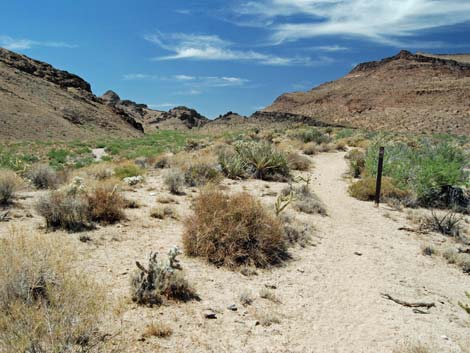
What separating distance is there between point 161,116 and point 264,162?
94.1m

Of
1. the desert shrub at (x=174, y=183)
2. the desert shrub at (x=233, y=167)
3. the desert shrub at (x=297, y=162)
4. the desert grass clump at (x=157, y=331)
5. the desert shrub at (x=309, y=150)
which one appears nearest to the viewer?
the desert grass clump at (x=157, y=331)

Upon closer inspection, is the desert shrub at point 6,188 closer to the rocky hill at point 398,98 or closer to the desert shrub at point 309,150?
the desert shrub at point 309,150

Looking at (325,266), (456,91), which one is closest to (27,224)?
(325,266)

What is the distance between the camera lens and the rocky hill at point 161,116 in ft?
301

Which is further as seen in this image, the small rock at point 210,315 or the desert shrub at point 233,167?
the desert shrub at point 233,167

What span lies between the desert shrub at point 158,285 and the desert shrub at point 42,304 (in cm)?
52

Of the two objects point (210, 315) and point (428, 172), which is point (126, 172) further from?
point (428, 172)

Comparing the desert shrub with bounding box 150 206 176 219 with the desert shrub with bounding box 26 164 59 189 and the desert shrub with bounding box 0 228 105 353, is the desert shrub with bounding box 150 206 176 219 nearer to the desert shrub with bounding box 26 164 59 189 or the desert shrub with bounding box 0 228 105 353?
the desert shrub with bounding box 0 228 105 353

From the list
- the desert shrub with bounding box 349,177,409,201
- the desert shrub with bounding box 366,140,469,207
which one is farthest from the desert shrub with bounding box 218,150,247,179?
the desert shrub with bounding box 366,140,469,207

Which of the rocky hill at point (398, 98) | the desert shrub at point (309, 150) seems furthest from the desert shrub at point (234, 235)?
the rocky hill at point (398, 98)

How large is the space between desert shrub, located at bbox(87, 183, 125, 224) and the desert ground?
0.24 meters

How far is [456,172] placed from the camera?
10250 millimetres

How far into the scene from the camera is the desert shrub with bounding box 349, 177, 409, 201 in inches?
423

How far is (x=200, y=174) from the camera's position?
38.2 ft
